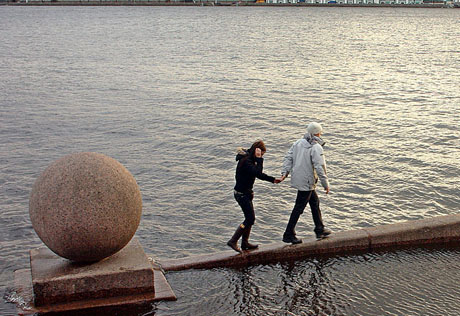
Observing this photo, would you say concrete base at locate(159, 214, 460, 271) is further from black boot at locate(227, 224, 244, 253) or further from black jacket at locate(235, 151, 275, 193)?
black jacket at locate(235, 151, 275, 193)

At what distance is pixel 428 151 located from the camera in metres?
19.2

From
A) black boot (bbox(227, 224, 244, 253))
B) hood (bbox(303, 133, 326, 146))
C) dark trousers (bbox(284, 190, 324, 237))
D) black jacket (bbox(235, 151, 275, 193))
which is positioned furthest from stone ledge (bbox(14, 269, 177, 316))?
hood (bbox(303, 133, 326, 146))

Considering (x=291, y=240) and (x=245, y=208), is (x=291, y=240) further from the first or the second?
(x=245, y=208)

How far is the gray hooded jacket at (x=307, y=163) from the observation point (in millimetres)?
9492

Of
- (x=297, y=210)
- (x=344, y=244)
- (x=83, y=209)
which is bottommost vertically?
(x=344, y=244)

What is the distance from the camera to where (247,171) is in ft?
29.9

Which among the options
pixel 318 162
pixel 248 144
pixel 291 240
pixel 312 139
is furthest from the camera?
pixel 248 144

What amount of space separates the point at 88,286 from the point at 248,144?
12.3 meters

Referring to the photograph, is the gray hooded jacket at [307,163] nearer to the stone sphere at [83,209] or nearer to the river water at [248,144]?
the river water at [248,144]

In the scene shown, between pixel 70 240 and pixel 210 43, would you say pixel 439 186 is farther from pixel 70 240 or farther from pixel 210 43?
pixel 210 43

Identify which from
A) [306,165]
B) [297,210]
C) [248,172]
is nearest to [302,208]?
[297,210]

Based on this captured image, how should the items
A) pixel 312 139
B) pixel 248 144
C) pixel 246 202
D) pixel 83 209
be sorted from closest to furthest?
pixel 83 209, pixel 246 202, pixel 312 139, pixel 248 144

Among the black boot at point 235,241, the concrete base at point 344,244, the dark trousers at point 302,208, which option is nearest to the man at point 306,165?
the dark trousers at point 302,208

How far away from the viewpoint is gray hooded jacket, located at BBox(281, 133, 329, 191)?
949 cm
